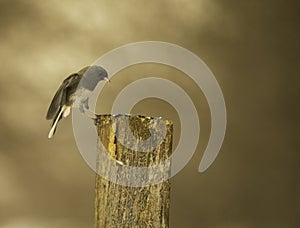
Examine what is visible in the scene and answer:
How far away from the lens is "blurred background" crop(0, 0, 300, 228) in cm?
192

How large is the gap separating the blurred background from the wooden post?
0.80m

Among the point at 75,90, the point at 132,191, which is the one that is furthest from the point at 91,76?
the point at 132,191

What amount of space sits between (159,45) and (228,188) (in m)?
0.67

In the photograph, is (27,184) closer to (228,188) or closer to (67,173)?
(67,173)

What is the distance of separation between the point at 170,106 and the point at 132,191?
1.03 m

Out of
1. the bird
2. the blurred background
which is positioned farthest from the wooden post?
the blurred background

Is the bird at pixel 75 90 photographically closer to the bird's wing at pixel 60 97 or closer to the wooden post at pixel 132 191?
the bird's wing at pixel 60 97

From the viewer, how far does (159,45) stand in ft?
7.13

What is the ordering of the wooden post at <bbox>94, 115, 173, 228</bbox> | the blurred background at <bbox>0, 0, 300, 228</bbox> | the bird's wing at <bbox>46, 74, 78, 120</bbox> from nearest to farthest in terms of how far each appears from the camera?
the wooden post at <bbox>94, 115, 173, 228</bbox> → the bird's wing at <bbox>46, 74, 78, 120</bbox> → the blurred background at <bbox>0, 0, 300, 228</bbox>

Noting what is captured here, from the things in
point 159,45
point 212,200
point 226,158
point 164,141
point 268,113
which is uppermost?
point 159,45

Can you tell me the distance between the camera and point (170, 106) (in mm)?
2146

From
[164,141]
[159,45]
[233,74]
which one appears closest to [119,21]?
[159,45]

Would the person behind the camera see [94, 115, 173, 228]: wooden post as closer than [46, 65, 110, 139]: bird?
Yes

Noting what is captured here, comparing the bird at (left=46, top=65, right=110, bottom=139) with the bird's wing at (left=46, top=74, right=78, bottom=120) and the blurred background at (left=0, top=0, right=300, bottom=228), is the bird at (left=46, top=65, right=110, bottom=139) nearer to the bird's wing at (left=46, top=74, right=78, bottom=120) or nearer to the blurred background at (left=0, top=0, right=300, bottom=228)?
the bird's wing at (left=46, top=74, right=78, bottom=120)
